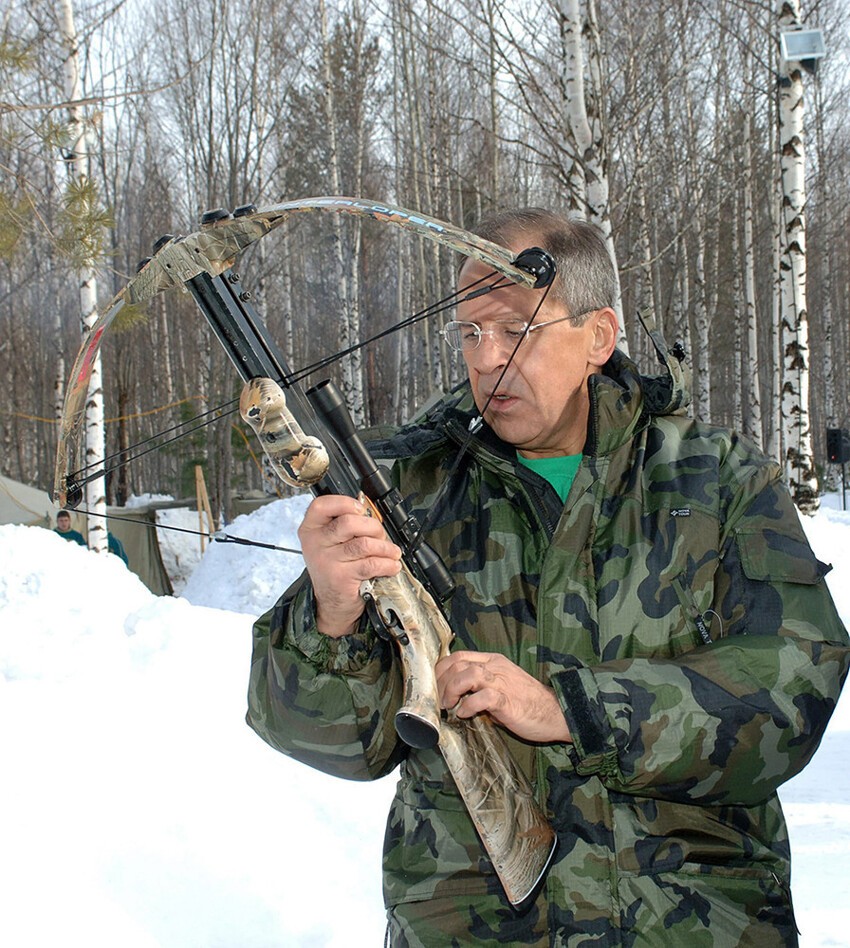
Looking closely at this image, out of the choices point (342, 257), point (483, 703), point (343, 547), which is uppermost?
point (342, 257)

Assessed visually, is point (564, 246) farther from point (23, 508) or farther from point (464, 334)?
point (23, 508)

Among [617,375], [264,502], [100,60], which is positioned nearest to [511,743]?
[617,375]

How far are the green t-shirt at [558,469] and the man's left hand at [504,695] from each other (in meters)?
0.49

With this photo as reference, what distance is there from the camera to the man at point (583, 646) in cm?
157

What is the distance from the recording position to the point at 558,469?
6.56 ft

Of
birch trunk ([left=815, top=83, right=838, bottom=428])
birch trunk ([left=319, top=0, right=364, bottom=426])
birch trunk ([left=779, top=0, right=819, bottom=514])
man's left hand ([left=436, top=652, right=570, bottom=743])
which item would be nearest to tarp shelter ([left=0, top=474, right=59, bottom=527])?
birch trunk ([left=319, top=0, right=364, bottom=426])

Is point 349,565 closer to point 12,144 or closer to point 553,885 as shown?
point 553,885

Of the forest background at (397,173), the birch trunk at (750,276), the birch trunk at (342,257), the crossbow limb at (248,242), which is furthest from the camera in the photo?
the birch trunk at (342,257)

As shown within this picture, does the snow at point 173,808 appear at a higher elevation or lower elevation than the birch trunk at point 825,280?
lower

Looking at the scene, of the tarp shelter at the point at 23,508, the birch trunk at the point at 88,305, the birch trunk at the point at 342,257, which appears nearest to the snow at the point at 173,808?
the birch trunk at the point at 88,305

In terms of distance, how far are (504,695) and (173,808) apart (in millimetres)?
2722

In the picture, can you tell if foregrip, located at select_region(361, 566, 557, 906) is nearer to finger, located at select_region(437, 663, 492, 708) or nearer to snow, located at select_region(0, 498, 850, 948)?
finger, located at select_region(437, 663, 492, 708)

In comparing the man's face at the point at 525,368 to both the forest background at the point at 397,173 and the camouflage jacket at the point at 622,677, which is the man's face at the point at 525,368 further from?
the forest background at the point at 397,173

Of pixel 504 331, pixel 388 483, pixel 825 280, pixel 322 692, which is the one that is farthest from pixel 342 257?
pixel 322 692
